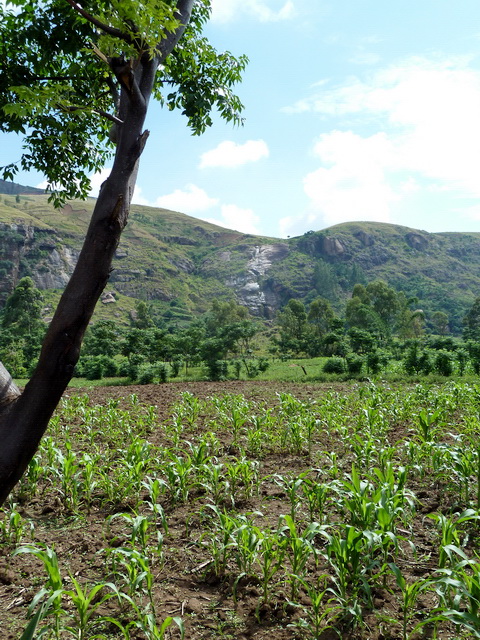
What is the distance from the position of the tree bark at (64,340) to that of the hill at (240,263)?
102678mm

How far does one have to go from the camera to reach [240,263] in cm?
16162

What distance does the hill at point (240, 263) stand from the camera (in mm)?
112750

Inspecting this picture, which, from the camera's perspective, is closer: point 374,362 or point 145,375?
point 374,362

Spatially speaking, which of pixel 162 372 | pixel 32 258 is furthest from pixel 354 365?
pixel 32 258

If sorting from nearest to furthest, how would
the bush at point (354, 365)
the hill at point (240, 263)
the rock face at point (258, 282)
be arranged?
the bush at point (354, 365), the hill at point (240, 263), the rock face at point (258, 282)

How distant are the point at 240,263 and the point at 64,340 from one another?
161376mm

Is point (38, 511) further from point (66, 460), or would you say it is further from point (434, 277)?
point (434, 277)

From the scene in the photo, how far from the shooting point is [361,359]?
21391 mm

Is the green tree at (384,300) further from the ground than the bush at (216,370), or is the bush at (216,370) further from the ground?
the green tree at (384,300)

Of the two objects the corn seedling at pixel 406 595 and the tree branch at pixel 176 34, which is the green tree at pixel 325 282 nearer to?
the tree branch at pixel 176 34

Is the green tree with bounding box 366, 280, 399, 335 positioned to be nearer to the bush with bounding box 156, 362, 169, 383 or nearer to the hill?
the bush with bounding box 156, 362, 169, 383

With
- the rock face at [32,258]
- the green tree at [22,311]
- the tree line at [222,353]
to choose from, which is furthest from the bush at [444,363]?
the rock face at [32,258]

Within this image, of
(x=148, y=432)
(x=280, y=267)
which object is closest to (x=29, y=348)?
(x=148, y=432)

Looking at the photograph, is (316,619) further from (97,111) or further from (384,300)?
(384,300)
